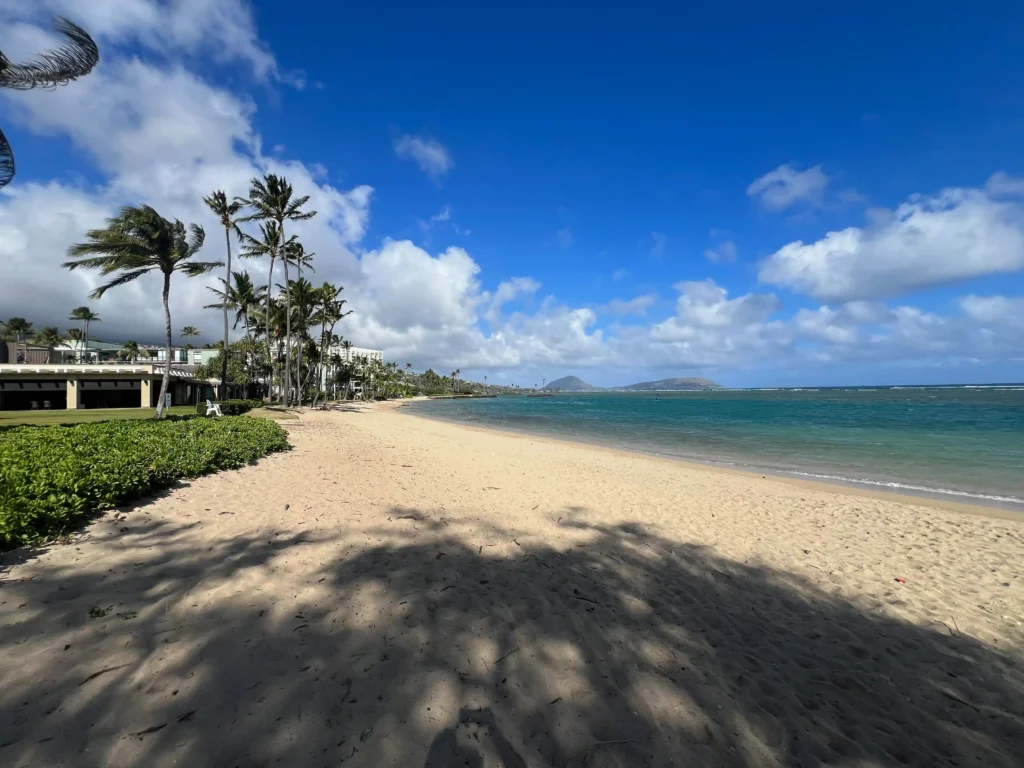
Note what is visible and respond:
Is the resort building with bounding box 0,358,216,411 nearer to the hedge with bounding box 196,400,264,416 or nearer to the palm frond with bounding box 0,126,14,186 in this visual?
the hedge with bounding box 196,400,264,416

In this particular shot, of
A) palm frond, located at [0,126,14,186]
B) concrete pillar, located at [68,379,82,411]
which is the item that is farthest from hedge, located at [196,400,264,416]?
palm frond, located at [0,126,14,186]

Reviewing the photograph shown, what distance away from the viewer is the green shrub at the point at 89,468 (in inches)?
171

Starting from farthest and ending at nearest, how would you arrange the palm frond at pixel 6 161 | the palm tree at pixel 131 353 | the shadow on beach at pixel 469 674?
1. the palm tree at pixel 131 353
2. the palm frond at pixel 6 161
3. the shadow on beach at pixel 469 674

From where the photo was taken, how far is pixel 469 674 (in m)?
2.91

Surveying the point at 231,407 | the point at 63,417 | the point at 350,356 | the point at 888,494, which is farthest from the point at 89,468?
the point at 350,356

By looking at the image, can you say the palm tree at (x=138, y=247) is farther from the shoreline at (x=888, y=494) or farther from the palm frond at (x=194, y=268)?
the shoreline at (x=888, y=494)

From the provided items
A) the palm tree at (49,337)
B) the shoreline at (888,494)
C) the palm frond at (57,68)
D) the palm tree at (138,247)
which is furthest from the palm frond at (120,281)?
the palm tree at (49,337)

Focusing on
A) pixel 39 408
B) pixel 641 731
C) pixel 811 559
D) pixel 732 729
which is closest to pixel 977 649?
pixel 811 559

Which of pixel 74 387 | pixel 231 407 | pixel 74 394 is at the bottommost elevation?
pixel 231 407

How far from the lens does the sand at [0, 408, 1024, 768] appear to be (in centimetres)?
234

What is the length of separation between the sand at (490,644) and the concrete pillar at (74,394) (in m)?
34.3

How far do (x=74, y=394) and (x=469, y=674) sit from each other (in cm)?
4049

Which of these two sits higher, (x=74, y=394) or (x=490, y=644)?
(x=74, y=394)

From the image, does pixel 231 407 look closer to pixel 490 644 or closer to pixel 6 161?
pixel 6 161
